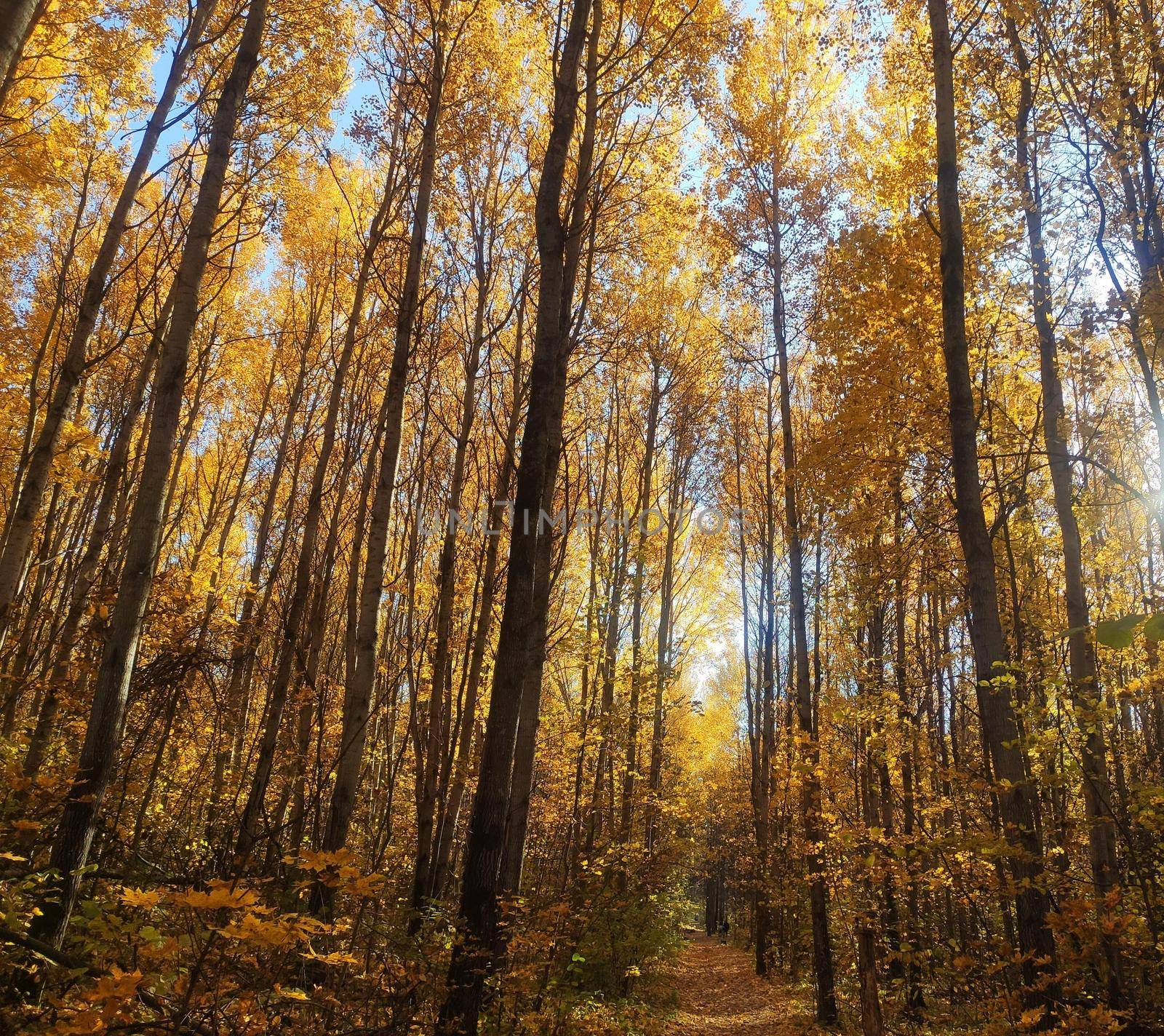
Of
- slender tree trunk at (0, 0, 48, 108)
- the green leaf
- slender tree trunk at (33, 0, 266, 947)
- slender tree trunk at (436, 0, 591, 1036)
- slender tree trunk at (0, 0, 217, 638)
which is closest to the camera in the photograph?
the green leaf

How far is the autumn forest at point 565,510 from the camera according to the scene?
11.7 feet

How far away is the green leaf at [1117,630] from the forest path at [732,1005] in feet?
27.6

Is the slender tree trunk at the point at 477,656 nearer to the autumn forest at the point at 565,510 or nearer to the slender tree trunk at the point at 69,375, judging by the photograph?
the autumn forest at the point at 565,510

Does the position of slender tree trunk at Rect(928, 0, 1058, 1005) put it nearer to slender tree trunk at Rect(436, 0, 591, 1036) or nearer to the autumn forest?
the autumn forest

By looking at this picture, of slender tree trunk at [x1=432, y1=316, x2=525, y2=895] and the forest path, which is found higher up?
slender tree trunk at [x1=432, y1=316, x2=525, y2=895]

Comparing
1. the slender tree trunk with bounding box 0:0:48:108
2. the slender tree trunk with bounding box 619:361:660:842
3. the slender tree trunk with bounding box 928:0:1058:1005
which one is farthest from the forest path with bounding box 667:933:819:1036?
the slender tree trunk with bounding box 0:0:48:108

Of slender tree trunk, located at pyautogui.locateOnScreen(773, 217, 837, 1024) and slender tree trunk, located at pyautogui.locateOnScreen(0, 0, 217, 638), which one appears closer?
slender tree trunk, located at pyautogui.locateOnScreen(0, 0, 217, 638)

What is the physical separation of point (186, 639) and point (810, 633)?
16.0 metres

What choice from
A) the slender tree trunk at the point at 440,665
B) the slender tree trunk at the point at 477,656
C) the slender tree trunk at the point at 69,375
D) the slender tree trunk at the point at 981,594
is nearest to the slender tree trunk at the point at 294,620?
the slender tree trunk at the point at 440,665

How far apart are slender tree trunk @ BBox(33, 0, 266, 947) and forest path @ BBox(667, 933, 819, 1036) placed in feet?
22.5

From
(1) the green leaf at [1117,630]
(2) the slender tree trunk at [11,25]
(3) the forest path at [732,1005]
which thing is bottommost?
(3) the forest path at [732,1005]

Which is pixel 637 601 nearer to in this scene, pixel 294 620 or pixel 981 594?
pixel 981 594

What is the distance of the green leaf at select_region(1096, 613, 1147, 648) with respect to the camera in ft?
2.66

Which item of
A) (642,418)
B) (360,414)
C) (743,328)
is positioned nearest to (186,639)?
(360,414)
